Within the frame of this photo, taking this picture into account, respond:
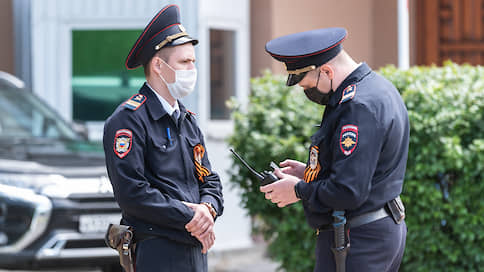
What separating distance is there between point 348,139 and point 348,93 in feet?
0.68

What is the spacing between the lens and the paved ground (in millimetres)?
7930

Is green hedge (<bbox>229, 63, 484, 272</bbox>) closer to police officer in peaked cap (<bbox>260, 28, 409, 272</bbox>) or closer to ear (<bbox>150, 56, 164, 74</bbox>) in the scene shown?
police officer in peaked cap (<bbox>260, 28, 409, 272</bbox>)

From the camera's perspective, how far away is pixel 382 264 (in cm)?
320

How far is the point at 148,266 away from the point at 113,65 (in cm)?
603

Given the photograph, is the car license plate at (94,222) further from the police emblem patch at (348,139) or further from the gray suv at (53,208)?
the police emblem patch at (348,139)

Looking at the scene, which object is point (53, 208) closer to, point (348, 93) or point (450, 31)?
point (348, 93)

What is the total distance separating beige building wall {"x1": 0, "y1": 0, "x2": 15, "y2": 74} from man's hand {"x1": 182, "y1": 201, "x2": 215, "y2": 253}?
7297 millimetres

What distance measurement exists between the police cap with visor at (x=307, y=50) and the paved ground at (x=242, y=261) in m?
4.68

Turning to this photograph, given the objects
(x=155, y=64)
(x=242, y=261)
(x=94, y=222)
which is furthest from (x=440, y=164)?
(x=242, y=261)

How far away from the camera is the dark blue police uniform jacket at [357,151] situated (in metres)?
3.02

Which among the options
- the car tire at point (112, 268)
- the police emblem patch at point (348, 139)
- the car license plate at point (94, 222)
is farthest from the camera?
the car tire at point (112, 268)

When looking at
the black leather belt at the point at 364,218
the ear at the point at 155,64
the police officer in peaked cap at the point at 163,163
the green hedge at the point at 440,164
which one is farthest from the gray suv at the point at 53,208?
the black leather belt at the point at 364,218

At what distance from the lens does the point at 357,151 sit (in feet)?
9.86

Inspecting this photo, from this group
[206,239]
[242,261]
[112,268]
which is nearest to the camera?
[206,239]
